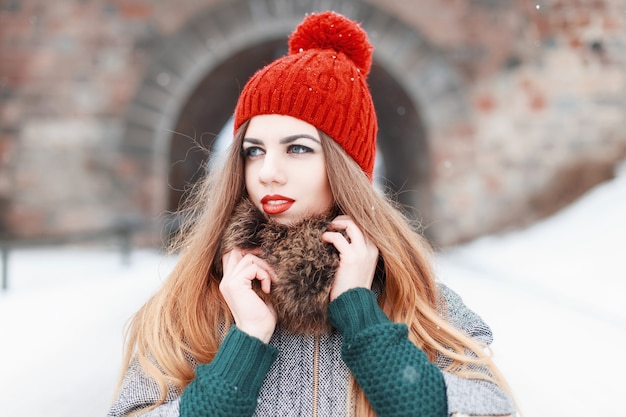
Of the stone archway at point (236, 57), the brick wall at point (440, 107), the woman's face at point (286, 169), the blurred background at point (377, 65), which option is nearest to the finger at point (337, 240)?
the woman's face at point (286, 169)

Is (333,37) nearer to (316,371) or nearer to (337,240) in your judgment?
(337,240)

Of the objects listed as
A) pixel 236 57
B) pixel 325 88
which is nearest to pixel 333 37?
pixel 325 88

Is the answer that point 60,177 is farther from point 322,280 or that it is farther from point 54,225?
point 322,280

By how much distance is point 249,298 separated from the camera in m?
1.23

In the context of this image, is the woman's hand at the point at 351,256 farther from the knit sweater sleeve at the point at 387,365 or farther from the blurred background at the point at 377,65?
the blurred background at the point at 377,65

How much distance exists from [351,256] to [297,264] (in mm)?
130

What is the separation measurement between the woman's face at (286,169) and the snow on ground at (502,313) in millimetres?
421

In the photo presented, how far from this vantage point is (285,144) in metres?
1.41

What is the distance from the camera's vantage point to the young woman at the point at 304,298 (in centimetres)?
→ 116

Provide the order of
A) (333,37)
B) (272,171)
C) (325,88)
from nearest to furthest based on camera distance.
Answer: (272,171), (325,88), (333,37)

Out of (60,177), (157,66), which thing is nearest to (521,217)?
(157,66)

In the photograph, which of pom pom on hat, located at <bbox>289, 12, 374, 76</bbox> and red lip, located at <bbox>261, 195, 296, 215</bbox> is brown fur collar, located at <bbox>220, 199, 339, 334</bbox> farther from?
pom pom on hat, located at <bbox>289, 12, 374, 76</bbox>

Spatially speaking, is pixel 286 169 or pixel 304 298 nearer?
pixel 304 298

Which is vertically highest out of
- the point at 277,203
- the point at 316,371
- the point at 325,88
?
the point at 325,88
